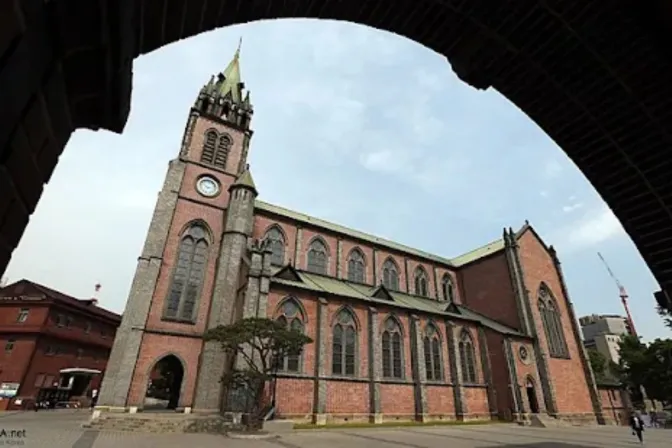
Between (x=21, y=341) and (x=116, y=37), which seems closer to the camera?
(x=116, y=37)

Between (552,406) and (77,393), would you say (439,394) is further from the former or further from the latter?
(77,393)

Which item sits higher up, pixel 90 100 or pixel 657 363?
pixel 657 363

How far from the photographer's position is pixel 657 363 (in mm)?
37125

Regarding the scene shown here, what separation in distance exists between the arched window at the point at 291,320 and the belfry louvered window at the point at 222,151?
12289 mm

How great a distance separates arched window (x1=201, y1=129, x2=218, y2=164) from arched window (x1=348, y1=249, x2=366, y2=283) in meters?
12.9

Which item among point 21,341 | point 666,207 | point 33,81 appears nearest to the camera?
point 33,81

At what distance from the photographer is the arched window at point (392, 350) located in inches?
842

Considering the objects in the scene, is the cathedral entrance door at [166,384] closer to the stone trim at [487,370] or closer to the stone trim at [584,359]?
the stone trim at [487,370]

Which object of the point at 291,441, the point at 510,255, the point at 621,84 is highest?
the point at 510,255

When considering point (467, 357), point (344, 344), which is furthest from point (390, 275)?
point (344, 344)

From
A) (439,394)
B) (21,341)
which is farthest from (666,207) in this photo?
(21,341)

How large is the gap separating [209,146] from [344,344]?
1709 centimetres

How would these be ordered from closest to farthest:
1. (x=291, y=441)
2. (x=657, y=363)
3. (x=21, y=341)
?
(x=291, y=441)
(x=21, y=341)
(x=657, y=363)

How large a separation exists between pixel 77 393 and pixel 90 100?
143 feet
